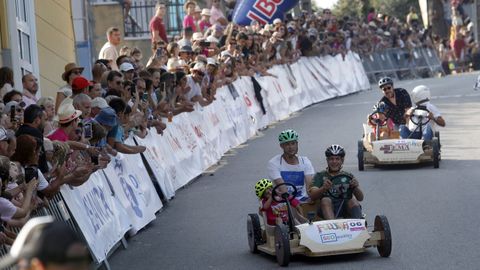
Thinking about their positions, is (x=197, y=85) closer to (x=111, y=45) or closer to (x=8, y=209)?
(x=111, y=45)

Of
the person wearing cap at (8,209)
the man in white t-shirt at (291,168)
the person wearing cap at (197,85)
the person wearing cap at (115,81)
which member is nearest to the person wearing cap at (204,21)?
the person wearing cap at (197,85)

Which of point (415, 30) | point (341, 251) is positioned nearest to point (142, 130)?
point (341, 251)

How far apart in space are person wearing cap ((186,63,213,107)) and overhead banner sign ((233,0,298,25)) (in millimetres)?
10731

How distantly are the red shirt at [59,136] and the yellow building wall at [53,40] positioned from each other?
9.08 m

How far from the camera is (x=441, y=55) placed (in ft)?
181

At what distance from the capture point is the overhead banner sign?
104 ft

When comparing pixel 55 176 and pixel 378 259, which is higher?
pixel 55 176

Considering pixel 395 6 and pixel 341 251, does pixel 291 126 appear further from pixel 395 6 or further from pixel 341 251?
pixel 395 6

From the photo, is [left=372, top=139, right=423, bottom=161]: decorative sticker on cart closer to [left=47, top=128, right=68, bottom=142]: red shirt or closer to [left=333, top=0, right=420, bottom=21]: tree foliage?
[left=47, top=128, right=68, bottom=142]: red shirt

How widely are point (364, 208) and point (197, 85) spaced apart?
699 centimetres

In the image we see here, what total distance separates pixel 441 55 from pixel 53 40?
35.3 metres

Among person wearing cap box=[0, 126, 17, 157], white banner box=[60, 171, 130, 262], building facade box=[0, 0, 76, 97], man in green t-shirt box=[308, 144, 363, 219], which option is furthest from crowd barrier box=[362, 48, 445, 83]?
person wearing cap box=[0, 126, 17, 157]

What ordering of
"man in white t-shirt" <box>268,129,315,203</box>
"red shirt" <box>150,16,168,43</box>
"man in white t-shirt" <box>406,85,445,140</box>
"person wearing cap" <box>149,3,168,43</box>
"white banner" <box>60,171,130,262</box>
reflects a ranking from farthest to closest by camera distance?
"red shirt" <box>150,16,168,43</box>
"person wearing cap" <box>149,3,168,43</box>
"man in white t-shirt" <box>406,85,445,140</box>
"man in white t-shirt" <box>268,129,315,203</box>
"white banner" <box>60,171,130,262</box>

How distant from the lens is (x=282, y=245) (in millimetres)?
10680
